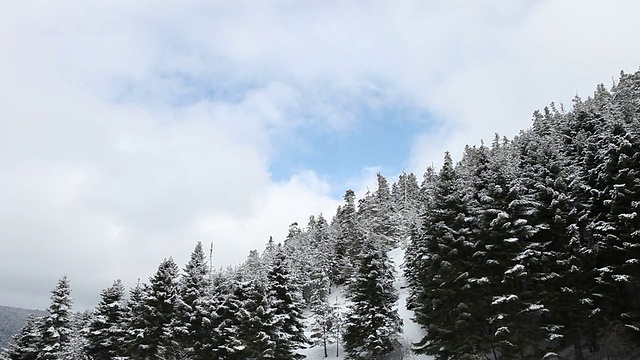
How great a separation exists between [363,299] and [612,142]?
23742 mm

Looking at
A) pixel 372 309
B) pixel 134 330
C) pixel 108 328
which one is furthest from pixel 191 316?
pixel 372 309

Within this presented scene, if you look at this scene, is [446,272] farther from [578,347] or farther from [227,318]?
[227,318]

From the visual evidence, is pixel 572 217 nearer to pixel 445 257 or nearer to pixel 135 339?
pixel 445 257

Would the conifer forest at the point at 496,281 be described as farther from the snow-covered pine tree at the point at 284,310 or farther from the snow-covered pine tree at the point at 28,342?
the snow-covered pine tree at the point at 28,342

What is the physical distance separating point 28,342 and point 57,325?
7515mm

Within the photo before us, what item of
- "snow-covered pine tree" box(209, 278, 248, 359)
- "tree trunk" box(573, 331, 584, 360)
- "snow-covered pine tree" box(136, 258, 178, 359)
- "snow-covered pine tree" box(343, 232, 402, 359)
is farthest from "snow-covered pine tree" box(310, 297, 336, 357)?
"tree trunk" box(573, 331, 584, 360)

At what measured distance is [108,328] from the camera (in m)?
55.4

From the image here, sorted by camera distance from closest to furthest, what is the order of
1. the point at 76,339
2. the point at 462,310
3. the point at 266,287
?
the point at 462,310, the point at 266,287, the point at 76,339

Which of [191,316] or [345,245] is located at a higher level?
[345,245]

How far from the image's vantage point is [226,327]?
4569 centimetres

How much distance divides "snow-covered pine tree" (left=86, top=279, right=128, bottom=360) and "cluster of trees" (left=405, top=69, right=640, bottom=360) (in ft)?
126

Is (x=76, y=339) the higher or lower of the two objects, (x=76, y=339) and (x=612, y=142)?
the lower

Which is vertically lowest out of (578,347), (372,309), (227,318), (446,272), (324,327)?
(578,347)

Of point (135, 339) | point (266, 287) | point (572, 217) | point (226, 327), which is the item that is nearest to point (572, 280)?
point (572, 217)
